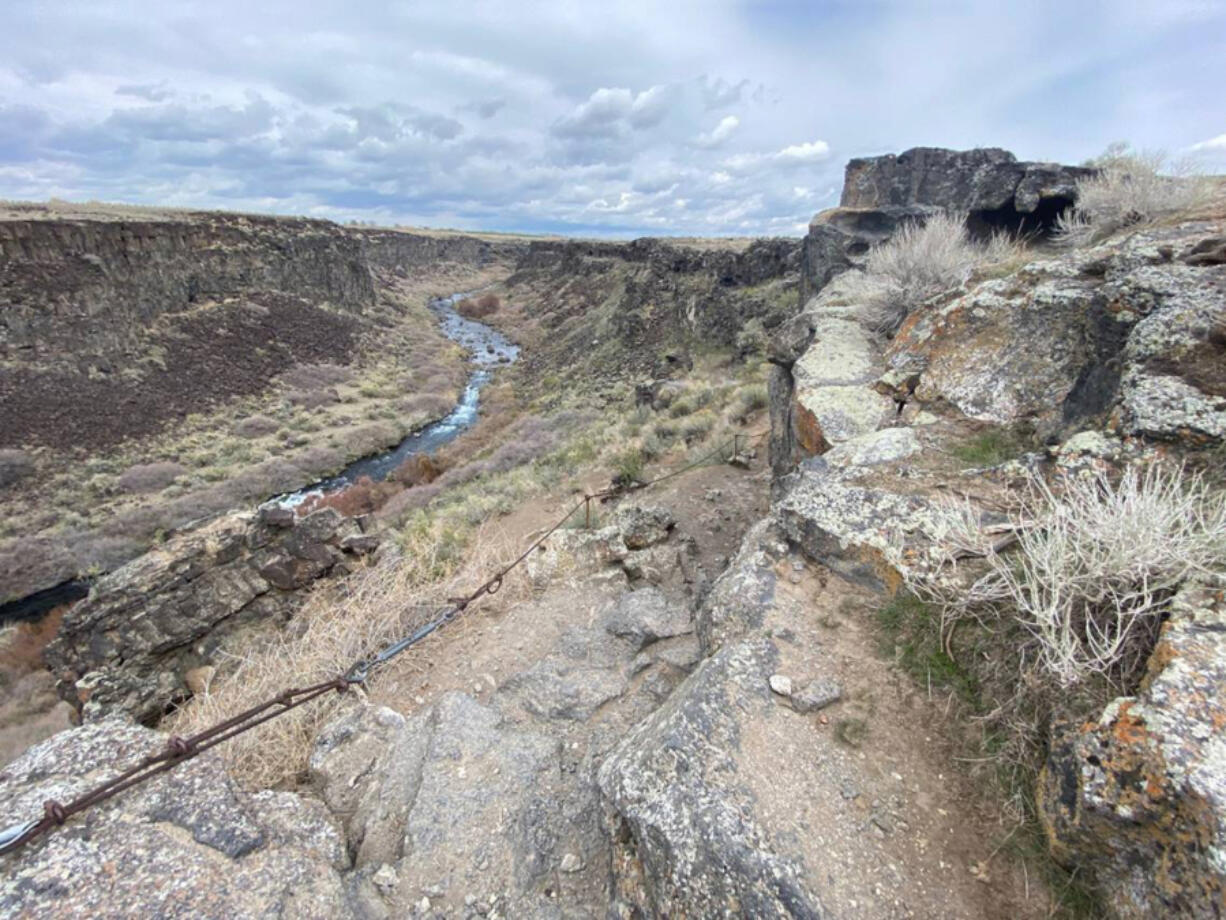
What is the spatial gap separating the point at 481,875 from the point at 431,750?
1.06 metres

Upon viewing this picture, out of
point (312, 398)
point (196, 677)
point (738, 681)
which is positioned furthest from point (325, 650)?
point (312, 398)

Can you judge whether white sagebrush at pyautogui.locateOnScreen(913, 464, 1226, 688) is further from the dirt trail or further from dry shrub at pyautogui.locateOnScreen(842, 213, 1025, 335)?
dry shrub at pyautogui.locateOnScreen(842, 213, 1025, 335)

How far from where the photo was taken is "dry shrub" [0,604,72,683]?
46.1 ft

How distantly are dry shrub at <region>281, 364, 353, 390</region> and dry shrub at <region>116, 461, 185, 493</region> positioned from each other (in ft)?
41.1

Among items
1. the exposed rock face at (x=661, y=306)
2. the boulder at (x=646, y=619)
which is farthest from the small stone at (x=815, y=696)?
the exposed rock face at (x=661, y=306)

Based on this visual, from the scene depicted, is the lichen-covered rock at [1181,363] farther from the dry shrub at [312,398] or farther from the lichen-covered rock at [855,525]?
the dry shrub at [312,398]

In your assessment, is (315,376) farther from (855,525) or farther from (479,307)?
(855,525)

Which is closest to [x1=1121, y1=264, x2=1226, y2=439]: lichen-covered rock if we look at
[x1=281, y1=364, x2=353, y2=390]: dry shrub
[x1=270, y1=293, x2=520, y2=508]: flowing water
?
[x1=270, y1=293, x2=520, y2=508]: flowing water

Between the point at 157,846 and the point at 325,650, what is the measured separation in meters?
3.64

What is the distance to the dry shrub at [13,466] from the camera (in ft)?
76.5

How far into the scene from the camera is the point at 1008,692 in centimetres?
265

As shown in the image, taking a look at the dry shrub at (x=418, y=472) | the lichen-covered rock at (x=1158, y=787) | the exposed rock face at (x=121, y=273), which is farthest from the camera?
the exposed rock face at (x=121, y=273)

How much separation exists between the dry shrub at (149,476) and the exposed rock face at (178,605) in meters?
19.6

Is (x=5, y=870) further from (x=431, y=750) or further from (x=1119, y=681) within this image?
(x=1119, y=681)
